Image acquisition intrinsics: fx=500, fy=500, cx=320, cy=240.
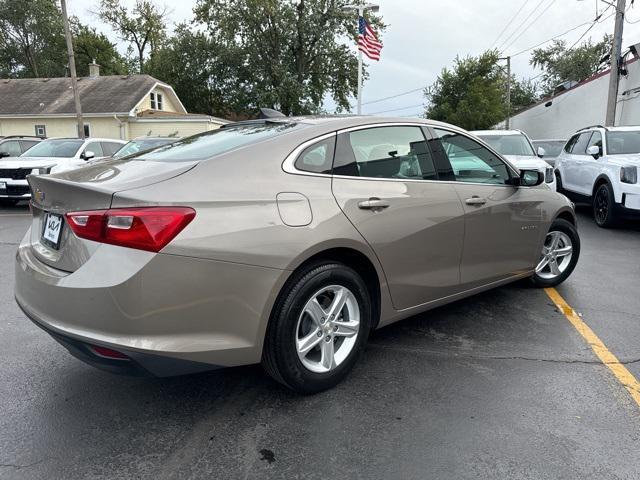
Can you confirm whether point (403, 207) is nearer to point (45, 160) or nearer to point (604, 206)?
point (604, 206)

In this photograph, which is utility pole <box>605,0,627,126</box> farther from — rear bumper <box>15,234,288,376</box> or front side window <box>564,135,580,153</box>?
rear bumper <box>15,234,288,376</box>

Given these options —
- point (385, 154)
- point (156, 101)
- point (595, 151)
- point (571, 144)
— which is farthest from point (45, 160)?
point (156, 101)

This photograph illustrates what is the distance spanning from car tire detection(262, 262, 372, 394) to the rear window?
32.9 inches

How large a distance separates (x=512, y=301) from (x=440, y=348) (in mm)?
1370

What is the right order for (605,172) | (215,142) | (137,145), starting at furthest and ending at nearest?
(137,145) → (605,172) → (215,142)

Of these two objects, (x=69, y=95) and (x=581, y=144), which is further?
(x=69, y=95)

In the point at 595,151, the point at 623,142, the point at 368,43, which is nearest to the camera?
the point at 595,151

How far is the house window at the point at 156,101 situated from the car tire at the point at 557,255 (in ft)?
106

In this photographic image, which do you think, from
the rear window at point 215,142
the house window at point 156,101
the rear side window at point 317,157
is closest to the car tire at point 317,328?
the rear side window at point 317,157

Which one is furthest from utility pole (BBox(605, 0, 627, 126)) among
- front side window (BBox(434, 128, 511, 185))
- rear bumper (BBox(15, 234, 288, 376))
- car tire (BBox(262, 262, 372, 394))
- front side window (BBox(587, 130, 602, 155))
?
rear bumper (BBox(15, 234, 288, 376))

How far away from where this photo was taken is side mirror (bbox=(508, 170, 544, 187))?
4172mm

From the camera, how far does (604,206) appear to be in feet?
28.5

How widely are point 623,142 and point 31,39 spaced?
167 feet

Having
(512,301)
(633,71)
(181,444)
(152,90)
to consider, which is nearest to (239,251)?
(181,444)
